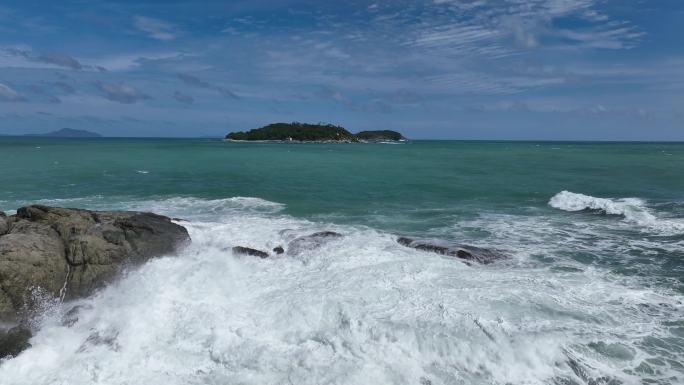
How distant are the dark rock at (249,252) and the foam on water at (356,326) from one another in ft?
1.32

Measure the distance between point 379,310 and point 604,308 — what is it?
256 inches

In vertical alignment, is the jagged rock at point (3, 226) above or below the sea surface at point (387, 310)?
above


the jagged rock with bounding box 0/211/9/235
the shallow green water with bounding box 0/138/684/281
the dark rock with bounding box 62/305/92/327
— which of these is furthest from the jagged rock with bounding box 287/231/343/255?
the jagged rock with bounding box 0/211/9/235

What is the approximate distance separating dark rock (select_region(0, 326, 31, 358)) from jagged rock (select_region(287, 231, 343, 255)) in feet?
28.3

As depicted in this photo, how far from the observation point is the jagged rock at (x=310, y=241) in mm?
17391

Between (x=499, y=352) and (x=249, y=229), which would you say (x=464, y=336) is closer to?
(x=499, y=352)

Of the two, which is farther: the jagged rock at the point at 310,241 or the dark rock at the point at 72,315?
the jagged rock at the point at 310,241

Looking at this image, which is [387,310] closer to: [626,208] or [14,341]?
[14,341]

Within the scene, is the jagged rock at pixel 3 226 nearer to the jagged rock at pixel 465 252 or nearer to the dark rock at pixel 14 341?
the dark rock at pixel 14 341

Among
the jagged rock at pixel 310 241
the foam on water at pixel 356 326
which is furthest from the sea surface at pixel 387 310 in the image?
the jagged rock at pixel 310 241

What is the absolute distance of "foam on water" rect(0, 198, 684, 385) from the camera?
9.81 metres

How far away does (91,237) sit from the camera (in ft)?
47.0

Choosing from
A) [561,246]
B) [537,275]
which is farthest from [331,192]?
[537,275]

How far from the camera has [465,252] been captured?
55.2 feet
